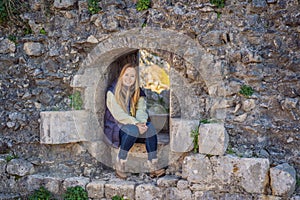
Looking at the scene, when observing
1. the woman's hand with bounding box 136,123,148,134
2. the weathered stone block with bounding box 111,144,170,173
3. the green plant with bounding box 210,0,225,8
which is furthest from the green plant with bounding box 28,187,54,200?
the green plant with bounding box 210,0,225,8

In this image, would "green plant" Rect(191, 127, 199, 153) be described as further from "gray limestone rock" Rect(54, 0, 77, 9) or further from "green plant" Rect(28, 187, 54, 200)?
"gray limestone rock" Rect(54, 0, 77, 9)

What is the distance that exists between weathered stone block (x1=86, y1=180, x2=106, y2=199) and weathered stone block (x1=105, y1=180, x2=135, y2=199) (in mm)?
64

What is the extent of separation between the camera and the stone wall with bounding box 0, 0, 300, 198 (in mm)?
3943

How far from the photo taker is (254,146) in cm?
404

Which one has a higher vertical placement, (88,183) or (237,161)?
(237,161)

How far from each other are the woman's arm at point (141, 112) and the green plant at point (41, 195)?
1.46 m

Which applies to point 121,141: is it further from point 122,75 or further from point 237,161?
point 237,161

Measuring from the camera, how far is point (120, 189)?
4352 millimetres

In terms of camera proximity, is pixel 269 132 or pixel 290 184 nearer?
pixel 290 184

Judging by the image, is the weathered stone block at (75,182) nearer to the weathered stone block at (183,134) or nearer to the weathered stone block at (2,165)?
the weathered stone block at (2,165)

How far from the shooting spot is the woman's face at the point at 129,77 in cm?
452

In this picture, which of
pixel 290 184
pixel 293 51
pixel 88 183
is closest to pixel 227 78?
pixel 293 51

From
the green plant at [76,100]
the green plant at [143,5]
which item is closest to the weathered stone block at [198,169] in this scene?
the green plant at [76,100]

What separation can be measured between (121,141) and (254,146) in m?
1.57
